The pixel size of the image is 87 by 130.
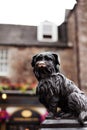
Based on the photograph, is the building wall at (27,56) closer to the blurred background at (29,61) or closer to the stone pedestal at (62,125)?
the blurred background at (29,61)

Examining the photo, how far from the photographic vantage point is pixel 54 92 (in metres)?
3.27

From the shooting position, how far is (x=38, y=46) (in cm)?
1839

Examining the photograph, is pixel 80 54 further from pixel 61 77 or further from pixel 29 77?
pixel 61 77

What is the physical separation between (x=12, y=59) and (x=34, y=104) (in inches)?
114

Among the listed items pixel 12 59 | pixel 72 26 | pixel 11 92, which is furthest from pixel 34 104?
pixel 72 26

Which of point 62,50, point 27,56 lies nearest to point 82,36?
point 62,50

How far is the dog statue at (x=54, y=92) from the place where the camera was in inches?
128

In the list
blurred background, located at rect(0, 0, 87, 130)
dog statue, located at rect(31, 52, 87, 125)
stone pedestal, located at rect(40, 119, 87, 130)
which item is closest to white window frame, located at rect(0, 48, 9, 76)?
blurred background, located at rect(0, 0, 87, 130)

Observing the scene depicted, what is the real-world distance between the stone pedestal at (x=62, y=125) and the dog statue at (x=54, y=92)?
7cm

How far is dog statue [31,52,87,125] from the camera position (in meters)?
3.26

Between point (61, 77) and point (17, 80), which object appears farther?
point (17, 80)

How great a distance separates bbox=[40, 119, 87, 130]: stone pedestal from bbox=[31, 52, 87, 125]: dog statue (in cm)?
7

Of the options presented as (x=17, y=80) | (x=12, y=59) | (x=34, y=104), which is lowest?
(x=34, y=104)

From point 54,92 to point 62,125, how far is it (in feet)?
1.13
